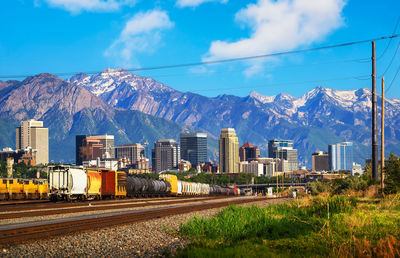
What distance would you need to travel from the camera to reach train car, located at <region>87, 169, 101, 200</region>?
53844 mm

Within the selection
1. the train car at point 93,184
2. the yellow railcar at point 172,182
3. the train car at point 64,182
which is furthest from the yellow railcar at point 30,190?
the yellow railcar at point 172,182

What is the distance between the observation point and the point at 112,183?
6197 centimetres

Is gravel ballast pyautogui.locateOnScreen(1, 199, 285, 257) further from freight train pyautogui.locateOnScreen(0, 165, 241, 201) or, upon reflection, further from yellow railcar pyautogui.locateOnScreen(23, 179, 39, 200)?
yellow railcar pyautogui.locateOnScreen(23, 179, 39, 200)

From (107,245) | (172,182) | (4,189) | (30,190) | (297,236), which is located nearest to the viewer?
(107,245)

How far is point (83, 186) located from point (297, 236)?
36.3 m

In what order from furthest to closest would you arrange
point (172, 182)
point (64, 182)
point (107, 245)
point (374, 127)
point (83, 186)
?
point (172, 182), point (83, 186), point (64, 182), point (374, 127), point (107, 245)

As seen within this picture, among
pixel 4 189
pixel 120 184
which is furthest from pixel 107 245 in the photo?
pixel 120 184

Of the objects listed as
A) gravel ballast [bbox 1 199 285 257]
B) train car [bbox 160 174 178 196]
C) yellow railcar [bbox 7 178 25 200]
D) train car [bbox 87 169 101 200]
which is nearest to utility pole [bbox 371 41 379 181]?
gravel ballast [bbox 1 199 285 257]

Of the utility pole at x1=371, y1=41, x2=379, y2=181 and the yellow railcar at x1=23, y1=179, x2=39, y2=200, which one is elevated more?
the utility pole at x1=371, y1=41, x2=379, y2=181

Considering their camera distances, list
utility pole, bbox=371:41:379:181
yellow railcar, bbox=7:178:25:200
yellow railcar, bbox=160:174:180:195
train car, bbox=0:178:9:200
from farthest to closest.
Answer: yellow railcar, bbox=160:174:180:195, yellow railcar, bbox=7:178:25:200, train car, bbox=0:178:9:200, utility pole, bbox=371:41:379:181

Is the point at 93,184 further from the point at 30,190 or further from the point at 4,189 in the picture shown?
the point at 30,190

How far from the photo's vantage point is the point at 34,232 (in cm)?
2158

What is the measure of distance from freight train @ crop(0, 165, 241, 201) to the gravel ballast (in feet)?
91.6

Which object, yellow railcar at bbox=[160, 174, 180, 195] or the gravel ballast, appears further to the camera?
yellow railcar at bbox=[160, 174, 180, 195]
